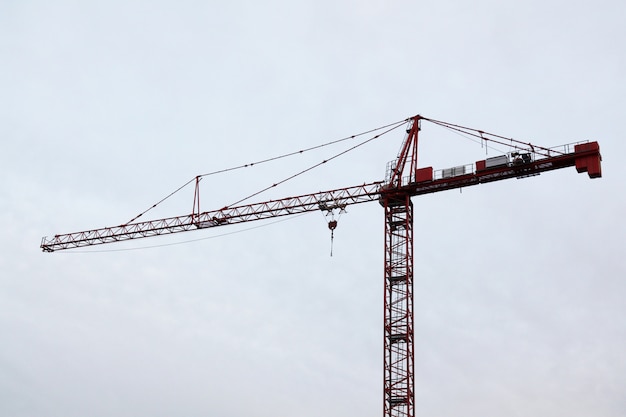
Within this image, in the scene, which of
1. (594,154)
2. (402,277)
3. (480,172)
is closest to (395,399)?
(402,277)

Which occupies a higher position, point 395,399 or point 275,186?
point 275,186

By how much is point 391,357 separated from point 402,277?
29.5 feet

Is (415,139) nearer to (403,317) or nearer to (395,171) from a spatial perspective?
(395,171)

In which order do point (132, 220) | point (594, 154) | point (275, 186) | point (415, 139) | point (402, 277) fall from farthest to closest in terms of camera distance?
point (132, 220) → point (275, 186) → point (415, 139) → point (402, 277) → point (594, 154)

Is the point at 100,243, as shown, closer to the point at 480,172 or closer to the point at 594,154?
the point at 480,172

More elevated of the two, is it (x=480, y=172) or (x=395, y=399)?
(x=480, y=172)

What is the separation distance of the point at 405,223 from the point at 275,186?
23.1 meters

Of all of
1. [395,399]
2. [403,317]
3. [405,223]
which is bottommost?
[395,399]

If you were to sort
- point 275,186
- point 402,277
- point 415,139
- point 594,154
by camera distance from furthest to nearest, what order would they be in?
point 275,186, point 415,139, point 402,277, point 594,154

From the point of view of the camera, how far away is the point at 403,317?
86.9 meters

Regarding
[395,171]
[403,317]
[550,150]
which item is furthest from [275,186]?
[550,150]

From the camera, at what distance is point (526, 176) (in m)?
86.2

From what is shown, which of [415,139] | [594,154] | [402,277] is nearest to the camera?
[594,154]

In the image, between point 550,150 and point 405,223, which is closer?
point 550,150
